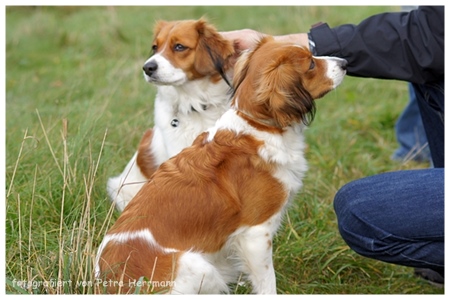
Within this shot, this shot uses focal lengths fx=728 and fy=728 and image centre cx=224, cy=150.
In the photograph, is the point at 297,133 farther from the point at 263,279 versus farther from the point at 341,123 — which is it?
the point at 341,123

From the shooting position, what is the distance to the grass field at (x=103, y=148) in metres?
3.37

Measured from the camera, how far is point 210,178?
3068mm

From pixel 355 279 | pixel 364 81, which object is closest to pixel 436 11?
pixel 355 279

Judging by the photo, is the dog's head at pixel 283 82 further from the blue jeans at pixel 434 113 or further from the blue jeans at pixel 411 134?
the blue jeans at pixel 411 134

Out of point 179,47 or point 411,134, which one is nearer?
point 179,47

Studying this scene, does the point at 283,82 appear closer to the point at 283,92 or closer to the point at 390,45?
the point at 283,92

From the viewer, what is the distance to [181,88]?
4395 mm

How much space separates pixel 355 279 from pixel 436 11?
1.46m

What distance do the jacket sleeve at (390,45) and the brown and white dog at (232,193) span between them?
1.14 feet

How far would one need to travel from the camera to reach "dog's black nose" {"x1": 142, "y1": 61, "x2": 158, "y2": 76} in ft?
13.6

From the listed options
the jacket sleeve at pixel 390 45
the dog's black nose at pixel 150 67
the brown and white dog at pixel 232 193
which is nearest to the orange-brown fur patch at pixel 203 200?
the brown and white dog at pixel 232 193

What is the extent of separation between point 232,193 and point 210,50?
1.42 metres

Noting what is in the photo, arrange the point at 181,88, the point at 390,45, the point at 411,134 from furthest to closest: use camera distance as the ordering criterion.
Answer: the point at 411,134
the point at 181,88
the point at 390,45

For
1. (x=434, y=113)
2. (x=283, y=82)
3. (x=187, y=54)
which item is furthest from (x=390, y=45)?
(x=187, y=54)
